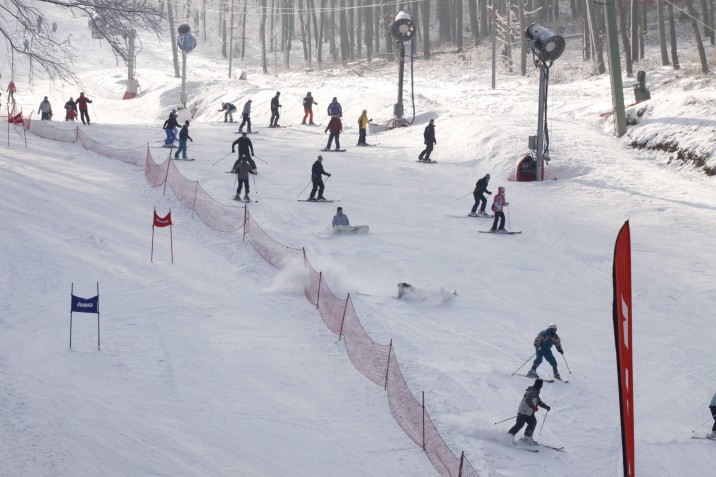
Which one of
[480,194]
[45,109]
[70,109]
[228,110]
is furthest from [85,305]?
[228,110]

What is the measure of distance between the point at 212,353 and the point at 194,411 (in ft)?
7.21

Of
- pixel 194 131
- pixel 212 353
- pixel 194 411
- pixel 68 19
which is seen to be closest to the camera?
pixel 194 411

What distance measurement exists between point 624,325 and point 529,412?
513 cm

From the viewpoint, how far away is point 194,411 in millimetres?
12305

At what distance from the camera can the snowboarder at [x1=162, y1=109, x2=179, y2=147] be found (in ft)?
96.7

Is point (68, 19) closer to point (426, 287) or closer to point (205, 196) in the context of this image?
point (205, 196)

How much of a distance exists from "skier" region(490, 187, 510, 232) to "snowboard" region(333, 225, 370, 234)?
3.11m

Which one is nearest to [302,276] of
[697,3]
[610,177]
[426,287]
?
[426,287]

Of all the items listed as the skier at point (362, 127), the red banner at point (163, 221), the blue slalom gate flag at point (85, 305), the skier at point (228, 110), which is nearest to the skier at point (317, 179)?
the red banner at point (163, 221)

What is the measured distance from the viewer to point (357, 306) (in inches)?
650

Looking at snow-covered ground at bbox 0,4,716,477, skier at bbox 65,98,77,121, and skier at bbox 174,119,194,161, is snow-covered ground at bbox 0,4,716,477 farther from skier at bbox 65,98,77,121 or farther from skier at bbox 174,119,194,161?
skier at bbox 65,98,77,121

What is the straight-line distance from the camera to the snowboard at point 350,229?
21.0 metres

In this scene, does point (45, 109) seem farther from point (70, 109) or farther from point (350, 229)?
point (350, 229)

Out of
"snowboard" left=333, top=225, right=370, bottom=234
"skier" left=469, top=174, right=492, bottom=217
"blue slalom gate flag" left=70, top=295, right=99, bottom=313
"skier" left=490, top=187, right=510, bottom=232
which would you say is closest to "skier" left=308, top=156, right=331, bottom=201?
"snowboard" left=333, top=225, right=370, bottom=234
